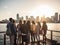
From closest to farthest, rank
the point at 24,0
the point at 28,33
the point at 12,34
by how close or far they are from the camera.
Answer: the point at 12,34 < the point at 28,33 < the point at 24,0

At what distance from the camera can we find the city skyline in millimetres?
9445

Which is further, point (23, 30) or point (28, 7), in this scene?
point (28, 7)

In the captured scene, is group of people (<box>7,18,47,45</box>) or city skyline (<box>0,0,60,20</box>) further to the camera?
city skyline (<box>0,0,60,20</box>)

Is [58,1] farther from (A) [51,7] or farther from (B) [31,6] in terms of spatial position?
(B) [31,6]

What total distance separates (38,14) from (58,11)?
4.21 feet

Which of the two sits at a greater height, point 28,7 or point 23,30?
point 28,7

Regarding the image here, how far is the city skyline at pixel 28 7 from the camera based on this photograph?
9.45 metres

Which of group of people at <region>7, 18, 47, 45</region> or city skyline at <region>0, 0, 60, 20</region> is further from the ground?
city skyline at <region>0, 0, 60, 20</region>

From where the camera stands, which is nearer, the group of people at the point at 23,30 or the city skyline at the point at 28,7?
the group of people at the point at 23,30

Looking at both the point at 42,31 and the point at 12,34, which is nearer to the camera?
the point at 12,34

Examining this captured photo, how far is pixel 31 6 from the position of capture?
996cm

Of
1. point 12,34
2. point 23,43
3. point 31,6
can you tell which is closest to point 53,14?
point 31,6

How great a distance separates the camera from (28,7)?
9.91 meters

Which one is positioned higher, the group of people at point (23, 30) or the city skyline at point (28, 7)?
the city skyline at point (28, 7)
